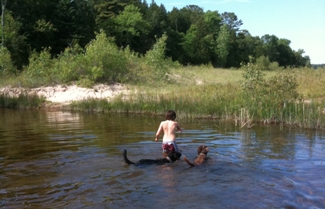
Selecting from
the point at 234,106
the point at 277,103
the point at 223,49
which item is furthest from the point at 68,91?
the point at 223,49

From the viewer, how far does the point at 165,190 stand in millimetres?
7668

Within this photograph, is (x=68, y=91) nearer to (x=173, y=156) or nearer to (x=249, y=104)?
(x=249, y=104)

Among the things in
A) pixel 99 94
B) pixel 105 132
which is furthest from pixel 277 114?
pixel 99 94

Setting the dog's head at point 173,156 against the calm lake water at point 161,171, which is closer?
the calm lake water at point 161,171

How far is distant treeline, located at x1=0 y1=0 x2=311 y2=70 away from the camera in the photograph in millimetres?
47688

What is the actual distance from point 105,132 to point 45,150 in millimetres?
4112

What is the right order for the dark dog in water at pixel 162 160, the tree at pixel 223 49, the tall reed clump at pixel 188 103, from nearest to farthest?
the dark dog in water at pixel 162 160 < the tall reed clump at pixel 188 103 < the tree at pixel 223 49

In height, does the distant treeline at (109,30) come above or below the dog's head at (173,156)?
above

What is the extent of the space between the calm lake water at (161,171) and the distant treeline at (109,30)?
24.1m

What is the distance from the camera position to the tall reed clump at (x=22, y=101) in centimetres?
2859

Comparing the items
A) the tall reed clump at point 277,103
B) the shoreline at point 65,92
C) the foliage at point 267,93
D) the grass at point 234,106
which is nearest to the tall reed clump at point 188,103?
the grass at point 234,106

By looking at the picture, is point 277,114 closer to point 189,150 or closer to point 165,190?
point 189,150

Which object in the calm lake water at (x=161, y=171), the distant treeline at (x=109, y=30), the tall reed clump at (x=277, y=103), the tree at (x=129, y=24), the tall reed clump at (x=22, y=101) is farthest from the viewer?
the tree at (x=129, y=24)

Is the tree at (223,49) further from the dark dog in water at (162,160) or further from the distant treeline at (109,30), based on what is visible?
the dark dog in water at (162,160)
